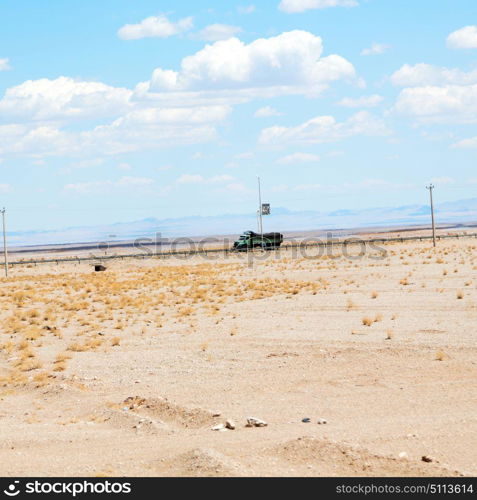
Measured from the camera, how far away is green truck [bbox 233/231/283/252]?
8294 centimetres

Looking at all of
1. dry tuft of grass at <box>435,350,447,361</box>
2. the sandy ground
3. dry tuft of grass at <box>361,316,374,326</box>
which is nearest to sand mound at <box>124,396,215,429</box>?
the sandy ground

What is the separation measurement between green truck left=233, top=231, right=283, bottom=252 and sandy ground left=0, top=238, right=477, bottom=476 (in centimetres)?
4573

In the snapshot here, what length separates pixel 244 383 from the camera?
1706cm

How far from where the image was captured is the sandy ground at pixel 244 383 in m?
11.1

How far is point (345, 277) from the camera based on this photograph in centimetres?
4447

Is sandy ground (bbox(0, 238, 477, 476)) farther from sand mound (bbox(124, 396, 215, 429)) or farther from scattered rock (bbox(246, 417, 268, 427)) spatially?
scattered rock (bbox(246, 417, 268, 427))

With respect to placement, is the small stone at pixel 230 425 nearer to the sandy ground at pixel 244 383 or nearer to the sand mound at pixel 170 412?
the sandy ground at pixel 244 383

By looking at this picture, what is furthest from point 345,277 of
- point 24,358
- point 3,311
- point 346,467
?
point 346,467

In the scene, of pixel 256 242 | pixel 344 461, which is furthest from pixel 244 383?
pixel 256 242

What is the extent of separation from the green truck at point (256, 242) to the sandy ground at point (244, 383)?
45.7m

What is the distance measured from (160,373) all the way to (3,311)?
57.4ft

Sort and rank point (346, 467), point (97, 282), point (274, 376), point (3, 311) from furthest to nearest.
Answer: point (97, 282) → point (3, 311) → point (274, 376) → point (346, 467)

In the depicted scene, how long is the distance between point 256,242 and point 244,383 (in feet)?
220
